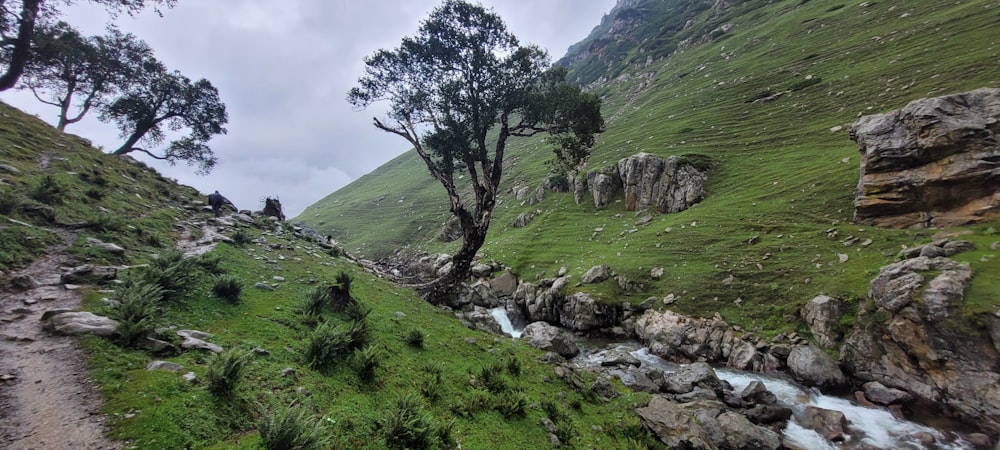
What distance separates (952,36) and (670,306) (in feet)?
201

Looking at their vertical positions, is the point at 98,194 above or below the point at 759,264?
above

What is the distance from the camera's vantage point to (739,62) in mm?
87938

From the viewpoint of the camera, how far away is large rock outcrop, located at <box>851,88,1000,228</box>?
21.4 meters

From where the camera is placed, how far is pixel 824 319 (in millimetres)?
20297

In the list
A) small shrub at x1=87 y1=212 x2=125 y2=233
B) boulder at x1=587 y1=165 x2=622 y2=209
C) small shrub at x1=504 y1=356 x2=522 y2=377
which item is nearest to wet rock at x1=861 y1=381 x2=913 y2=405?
small shrub at x1=504 y1=356 x2=522 y2=377

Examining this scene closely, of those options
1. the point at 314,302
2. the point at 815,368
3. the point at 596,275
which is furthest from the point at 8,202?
the point at 815,368

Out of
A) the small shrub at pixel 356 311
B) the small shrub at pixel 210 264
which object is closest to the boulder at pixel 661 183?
the small shrub at pixel 356 311

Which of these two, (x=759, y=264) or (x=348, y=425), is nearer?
(x=348, y=425)

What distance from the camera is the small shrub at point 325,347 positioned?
999 centimetres

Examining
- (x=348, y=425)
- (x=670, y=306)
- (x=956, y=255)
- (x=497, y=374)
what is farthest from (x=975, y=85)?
(x=348, y=425)

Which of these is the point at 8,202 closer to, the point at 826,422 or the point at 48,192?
the point at 48,192

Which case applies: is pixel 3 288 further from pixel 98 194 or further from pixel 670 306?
pixel 670 306

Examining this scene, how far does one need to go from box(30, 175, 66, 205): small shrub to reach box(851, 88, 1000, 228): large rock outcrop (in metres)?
45.5

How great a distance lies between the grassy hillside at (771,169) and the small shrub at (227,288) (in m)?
25.1
